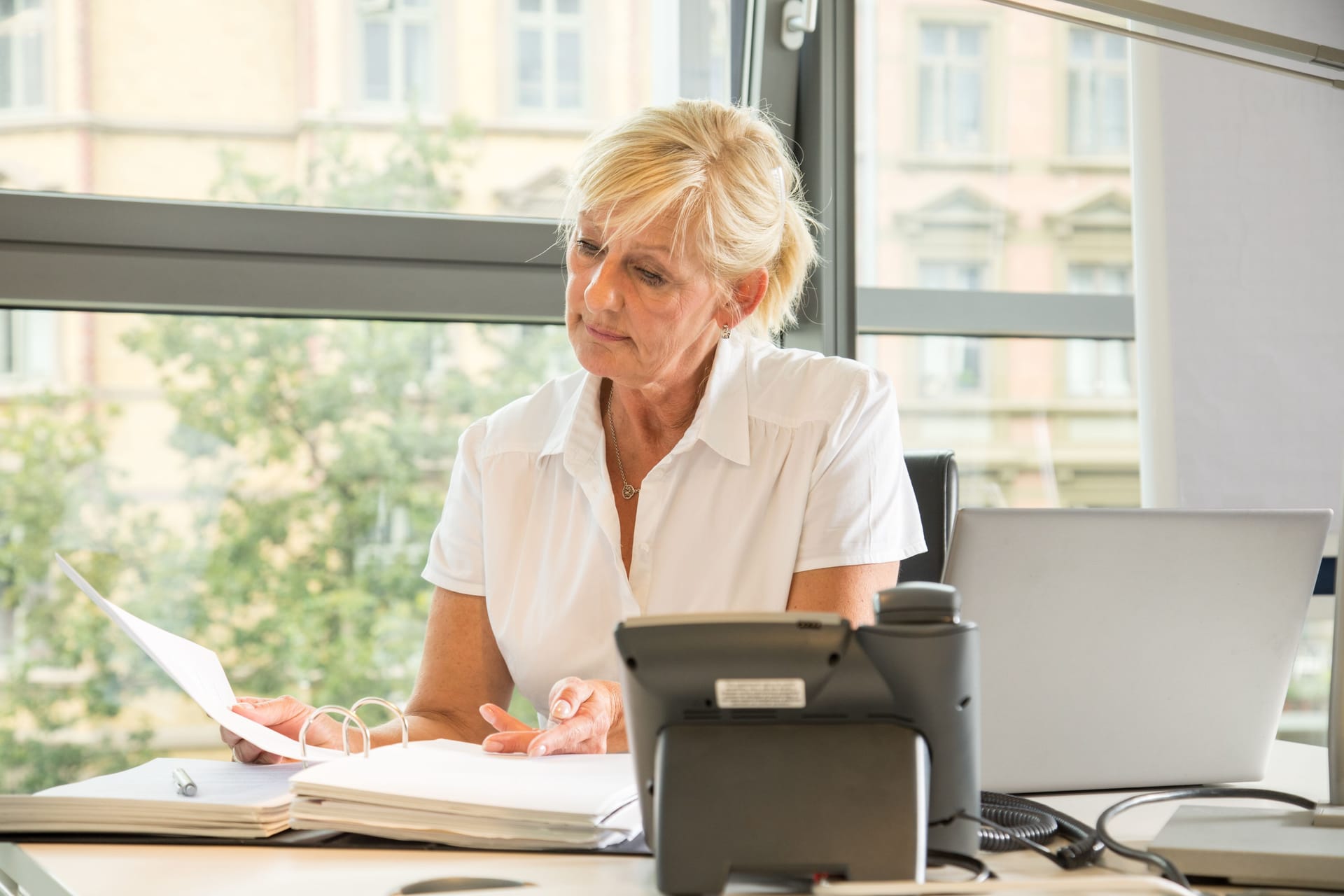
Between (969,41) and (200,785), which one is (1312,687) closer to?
(969,41)

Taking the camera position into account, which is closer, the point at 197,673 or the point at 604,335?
the point at 197,673

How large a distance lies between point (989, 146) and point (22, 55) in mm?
2199

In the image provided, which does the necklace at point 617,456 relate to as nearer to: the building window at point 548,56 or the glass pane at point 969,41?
the building window at point 548,56

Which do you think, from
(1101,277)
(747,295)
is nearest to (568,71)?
(747,295)

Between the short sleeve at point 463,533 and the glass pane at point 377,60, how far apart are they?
3.19 ft

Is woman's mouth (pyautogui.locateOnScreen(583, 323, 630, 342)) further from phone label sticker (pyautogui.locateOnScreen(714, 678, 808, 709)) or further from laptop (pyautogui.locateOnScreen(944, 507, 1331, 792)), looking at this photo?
phone label sticker (pyautogui.locateOnScreen(714, 678, 808, 709))

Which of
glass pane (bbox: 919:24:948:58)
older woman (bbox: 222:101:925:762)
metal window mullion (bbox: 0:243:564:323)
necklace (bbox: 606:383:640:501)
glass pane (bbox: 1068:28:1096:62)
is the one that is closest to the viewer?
older woman (bbox: 222:101:925:762)

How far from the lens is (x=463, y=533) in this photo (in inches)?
63.5

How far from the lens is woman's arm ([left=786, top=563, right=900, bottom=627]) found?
4.68 feet

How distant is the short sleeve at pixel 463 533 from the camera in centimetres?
159

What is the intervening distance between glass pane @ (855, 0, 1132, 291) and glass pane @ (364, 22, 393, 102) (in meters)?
1.16

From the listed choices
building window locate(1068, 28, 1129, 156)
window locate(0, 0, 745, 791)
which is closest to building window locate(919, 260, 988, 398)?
building window locate(1068, 28, 1129, 156)

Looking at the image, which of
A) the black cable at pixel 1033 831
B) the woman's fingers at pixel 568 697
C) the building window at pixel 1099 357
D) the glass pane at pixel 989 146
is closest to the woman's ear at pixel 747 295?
the woman's fingers at pixel 568 697

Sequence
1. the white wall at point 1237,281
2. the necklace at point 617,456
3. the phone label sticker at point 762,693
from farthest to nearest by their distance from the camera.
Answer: the white wall at point 1237,281 < the necklace at point 617,456 < the phone label sticker at point 762,693
